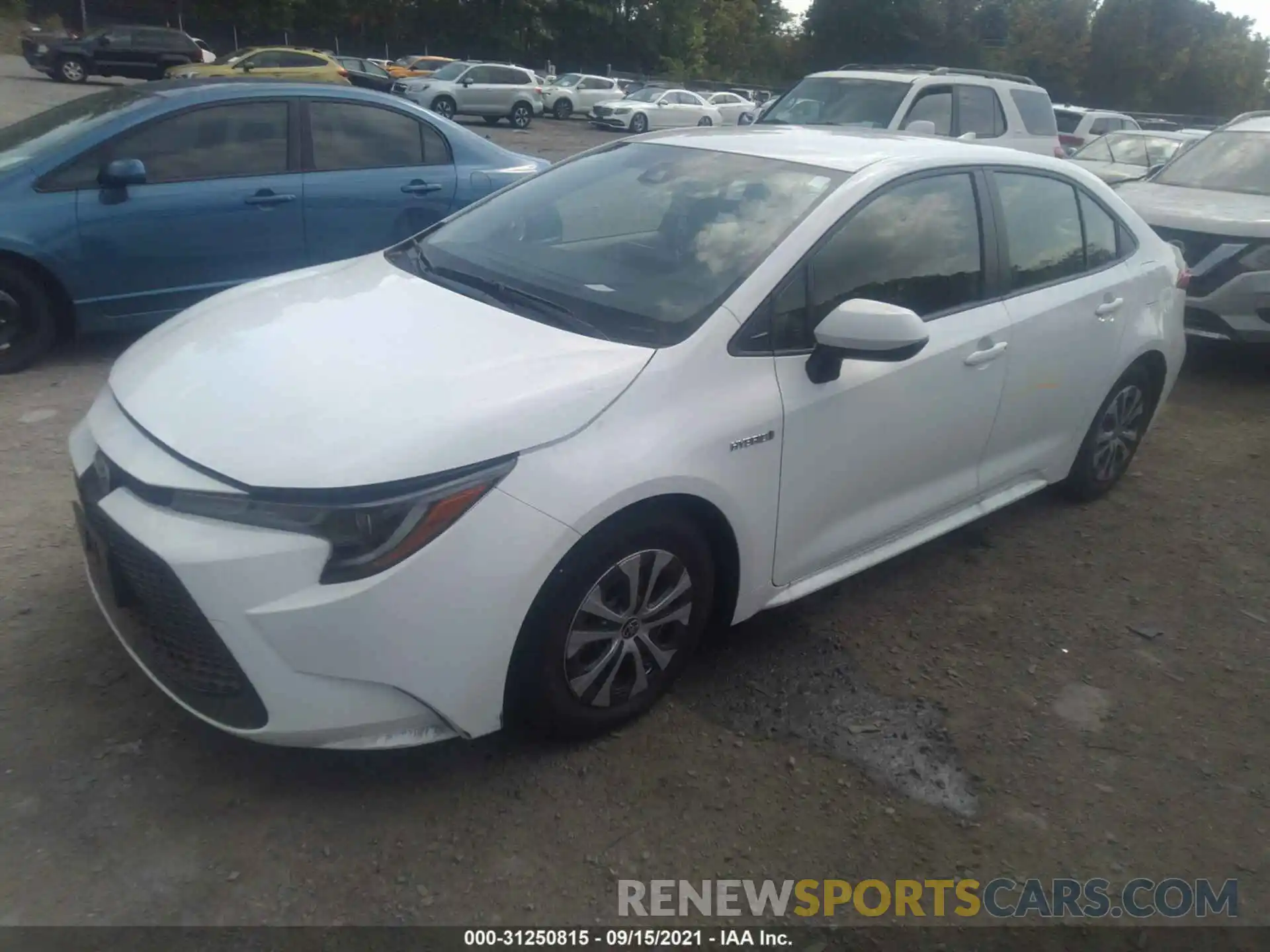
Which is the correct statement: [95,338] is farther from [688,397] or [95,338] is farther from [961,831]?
[961,831]

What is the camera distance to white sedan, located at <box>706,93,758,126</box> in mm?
32656

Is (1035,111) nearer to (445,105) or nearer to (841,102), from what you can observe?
(841,102)

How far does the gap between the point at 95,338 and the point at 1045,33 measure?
5865 cm

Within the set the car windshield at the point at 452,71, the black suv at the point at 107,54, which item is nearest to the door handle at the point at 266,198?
the car windshield at the point at 452,71

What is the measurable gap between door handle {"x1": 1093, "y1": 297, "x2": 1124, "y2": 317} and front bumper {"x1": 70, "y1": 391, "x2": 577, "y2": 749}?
2.82m

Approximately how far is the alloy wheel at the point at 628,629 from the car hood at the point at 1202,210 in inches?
207

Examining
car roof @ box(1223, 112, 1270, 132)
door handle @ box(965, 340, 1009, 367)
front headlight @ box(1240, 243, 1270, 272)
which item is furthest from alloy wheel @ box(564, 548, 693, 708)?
car roof @ box(1223, 112, 1270, 132)

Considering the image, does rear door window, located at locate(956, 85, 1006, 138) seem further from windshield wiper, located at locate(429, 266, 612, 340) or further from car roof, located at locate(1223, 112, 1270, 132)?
windshield wiper, located at locate(429, 266, 612, 340)

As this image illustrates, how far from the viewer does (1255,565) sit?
4676 mm

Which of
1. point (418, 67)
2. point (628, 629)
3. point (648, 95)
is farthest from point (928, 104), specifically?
point (418, 67)

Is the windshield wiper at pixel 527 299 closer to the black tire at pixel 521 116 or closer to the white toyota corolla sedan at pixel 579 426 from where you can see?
the white toyota corolla sedan at pixel 579 426

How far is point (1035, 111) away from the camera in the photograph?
10906 mm

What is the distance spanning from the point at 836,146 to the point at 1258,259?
4656 millimetres

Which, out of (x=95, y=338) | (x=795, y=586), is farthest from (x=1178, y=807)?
(x=95, y=338)
